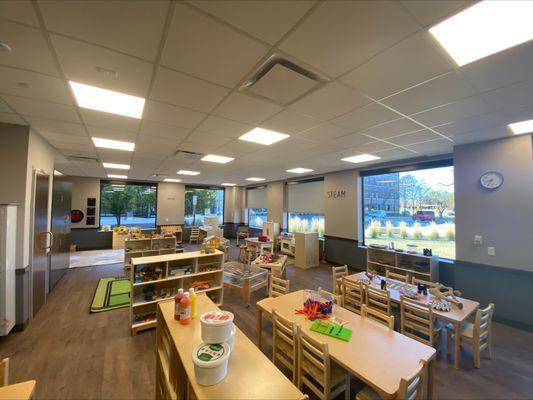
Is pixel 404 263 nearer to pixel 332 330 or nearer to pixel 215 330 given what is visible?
pixel 332 330

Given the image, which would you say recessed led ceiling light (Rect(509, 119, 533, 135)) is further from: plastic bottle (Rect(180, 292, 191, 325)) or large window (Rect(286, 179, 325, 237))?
large window (Rect(286, 179, 325, 237))

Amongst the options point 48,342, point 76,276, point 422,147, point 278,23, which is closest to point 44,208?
point 48,342

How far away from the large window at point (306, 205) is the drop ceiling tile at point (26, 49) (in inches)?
271

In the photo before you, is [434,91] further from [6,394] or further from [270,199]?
[270,199]

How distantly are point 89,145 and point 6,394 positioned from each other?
3.93 metres

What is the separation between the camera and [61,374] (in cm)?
234

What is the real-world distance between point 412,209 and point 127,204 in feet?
34.4

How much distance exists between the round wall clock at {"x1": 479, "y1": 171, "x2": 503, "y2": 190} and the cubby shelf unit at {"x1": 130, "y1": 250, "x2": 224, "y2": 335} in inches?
181

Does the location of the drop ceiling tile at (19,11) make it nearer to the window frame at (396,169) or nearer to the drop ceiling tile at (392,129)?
the drop ceiling tile at (392,129)

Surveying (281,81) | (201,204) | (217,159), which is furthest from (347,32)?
(201,204)

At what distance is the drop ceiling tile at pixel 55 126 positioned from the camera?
2846 millimetres

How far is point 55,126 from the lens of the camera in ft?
10.0

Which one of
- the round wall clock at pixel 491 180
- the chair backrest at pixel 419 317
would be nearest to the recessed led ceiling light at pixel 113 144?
the chair backrest at pixel 419 317

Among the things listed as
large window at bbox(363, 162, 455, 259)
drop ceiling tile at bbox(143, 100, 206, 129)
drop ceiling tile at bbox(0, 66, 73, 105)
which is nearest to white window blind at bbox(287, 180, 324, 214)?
large window at bbox(363, 162, 455, 259)
